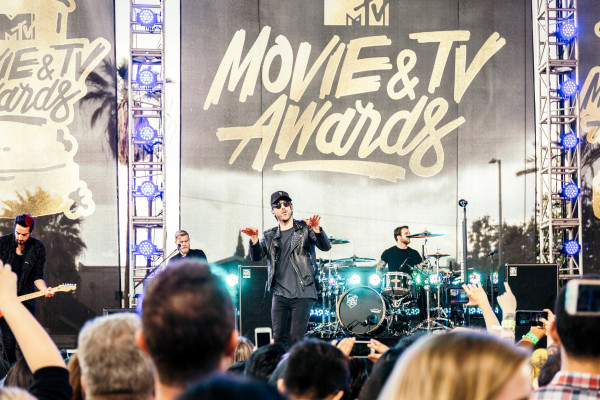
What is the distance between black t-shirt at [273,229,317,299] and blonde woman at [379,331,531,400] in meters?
5.58

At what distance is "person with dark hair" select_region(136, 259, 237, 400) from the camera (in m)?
1.45

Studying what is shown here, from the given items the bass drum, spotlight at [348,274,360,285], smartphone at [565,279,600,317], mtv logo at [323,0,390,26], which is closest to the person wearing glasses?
the bass drum

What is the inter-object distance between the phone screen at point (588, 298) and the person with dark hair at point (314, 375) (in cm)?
105

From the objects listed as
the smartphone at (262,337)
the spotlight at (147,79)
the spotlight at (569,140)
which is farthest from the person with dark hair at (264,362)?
the spotlight at (569,140)

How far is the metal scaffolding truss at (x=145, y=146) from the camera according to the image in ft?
31.0

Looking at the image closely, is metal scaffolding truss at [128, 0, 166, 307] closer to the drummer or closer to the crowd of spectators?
the drummer

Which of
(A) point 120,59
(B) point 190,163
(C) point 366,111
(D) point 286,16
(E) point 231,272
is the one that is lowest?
(E) point 231,272

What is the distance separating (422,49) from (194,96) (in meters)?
3.34

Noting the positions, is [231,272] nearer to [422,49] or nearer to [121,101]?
[121,101]

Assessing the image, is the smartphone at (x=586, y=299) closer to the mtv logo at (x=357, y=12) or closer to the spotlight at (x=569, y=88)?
the spotlight at (x=569, y=88)

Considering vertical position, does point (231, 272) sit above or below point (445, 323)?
above

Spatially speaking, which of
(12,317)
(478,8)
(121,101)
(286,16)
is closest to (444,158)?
(478,8)

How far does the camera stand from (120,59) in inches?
403

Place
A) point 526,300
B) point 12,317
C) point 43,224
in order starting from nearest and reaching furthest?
point 12,317 < point 526,300 < point 43,224
